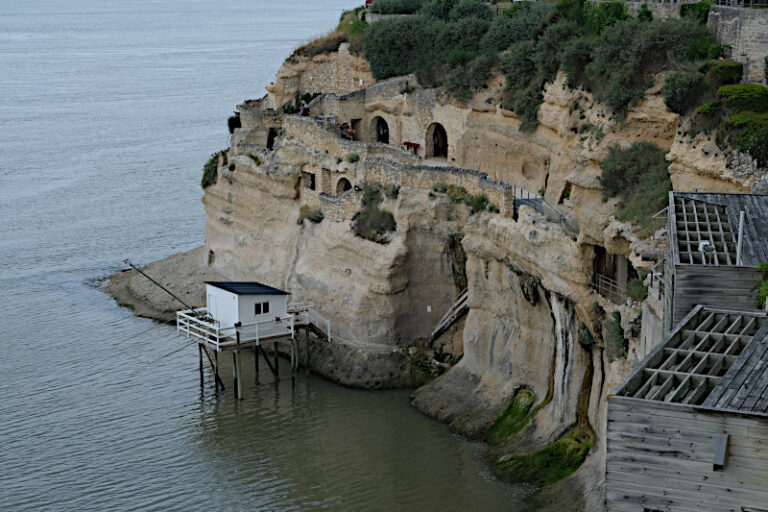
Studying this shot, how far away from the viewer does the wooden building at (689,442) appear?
15.2 meters

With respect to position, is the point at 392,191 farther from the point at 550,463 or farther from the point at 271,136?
the point at 550,463

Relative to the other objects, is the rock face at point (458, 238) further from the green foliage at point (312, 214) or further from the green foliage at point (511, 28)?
the green foliage at point (511, 28)

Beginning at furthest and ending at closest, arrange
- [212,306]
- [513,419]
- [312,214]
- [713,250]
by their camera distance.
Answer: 1. [312,214]
2. [212,306]
3. [513,419]
4. [713,250]

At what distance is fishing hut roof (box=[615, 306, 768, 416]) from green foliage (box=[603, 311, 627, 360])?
8.29m

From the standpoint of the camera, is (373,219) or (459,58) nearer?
(373,219)

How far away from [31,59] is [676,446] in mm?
117954

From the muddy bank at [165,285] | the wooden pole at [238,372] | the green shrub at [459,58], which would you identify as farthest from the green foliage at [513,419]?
the green shrub at [459,58]

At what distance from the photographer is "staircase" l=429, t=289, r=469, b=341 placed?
119ft

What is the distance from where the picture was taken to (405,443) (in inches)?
1257

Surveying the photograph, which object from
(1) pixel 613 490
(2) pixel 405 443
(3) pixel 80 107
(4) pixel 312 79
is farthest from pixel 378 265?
(3) pixel 80 107

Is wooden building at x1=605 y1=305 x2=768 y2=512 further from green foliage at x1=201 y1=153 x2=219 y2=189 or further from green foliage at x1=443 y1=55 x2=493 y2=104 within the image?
green foliage at x1=201 y1=153 x2=219 y2=189

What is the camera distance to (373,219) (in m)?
38.0

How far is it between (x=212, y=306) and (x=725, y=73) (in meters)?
17.1

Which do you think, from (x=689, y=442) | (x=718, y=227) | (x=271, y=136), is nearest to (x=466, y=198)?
(x=271, y=136)
